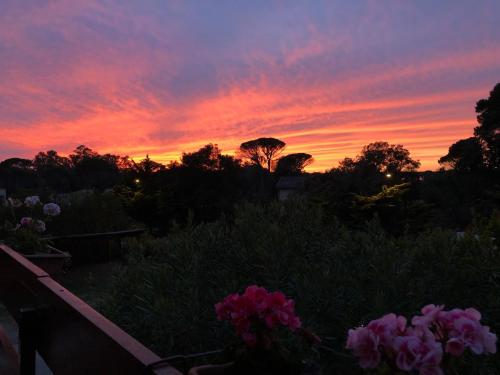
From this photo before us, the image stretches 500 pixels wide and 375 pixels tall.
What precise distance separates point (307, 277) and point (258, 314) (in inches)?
41.1

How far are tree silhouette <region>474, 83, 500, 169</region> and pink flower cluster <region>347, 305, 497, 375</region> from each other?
26.9 meters

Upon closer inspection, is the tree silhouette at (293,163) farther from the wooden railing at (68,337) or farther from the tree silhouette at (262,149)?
the wooden railing at (68,337)

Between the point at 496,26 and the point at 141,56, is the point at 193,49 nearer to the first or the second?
the point at 141,56

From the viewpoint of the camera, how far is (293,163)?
64.3 metres

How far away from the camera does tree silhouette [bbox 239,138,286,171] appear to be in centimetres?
5978

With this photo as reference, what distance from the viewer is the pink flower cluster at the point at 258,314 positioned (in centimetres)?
119

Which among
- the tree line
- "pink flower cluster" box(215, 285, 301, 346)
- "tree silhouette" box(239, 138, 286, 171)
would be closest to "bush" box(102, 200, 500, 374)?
"pink flower cluster" box(215, 285, 301, 346)

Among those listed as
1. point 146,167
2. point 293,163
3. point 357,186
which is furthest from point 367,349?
point 293,163

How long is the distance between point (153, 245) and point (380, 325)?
209 cm

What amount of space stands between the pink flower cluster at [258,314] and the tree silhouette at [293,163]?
6253cm

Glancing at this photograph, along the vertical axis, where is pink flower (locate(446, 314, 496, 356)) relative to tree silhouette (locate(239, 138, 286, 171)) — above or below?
below

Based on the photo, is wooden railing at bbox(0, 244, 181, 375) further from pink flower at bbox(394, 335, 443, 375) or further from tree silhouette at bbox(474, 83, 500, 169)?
tree silhouette at bbox(474, 83, 500, 169)

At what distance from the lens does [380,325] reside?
44.0 inches

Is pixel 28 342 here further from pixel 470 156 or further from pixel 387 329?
pixel 470 156
